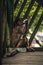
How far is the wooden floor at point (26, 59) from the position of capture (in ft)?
11.2

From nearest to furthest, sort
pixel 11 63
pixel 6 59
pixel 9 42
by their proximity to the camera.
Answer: pixel 11 63, pixel 6 59, pixel 9 42

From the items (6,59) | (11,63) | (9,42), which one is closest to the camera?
(11,63)

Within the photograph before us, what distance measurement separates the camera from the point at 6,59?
3.66 meters

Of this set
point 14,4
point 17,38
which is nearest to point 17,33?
point 17,38

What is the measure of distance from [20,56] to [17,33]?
0.65 metres

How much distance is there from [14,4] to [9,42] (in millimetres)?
698

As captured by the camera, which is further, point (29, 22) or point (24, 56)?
point (29, 22)

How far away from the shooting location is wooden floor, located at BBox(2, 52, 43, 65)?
3400mm

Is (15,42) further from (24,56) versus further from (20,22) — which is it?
(24,56)

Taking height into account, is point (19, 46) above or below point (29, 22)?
below

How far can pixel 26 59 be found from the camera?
3635 mm

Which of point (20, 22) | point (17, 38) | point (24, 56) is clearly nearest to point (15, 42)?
point (17, 38)

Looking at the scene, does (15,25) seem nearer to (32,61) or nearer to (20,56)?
(20,56)

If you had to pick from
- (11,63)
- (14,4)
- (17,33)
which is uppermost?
(14,4)
